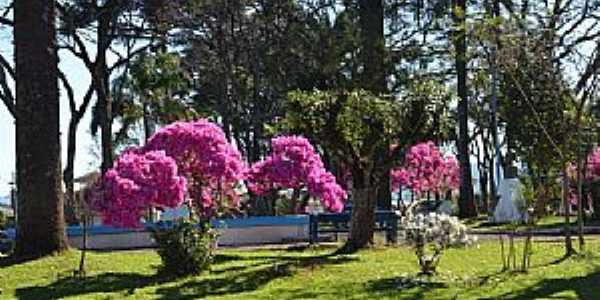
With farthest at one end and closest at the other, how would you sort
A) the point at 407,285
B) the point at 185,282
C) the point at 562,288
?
the point at 185,282, the point at 407,285, the point at 562,288

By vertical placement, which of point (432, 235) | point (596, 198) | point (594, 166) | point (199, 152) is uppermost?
point (594, 166)

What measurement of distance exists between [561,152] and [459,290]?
4.42 m

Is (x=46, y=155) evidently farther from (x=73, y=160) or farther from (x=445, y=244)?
(x=73, y=160)

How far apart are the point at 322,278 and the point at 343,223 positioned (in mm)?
9114

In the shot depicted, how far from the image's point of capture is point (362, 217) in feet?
60.2

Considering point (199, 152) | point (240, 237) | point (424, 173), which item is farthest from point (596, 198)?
point (199, 152)

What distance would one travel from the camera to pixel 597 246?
55.5ft

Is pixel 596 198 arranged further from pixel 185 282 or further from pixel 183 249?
pixel 185 282

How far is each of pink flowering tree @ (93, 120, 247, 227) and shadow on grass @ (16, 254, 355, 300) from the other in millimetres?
993

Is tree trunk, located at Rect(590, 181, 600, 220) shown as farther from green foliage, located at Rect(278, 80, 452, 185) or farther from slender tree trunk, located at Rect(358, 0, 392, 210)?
green foliage, located at Rect(278, 80, 452, 185)

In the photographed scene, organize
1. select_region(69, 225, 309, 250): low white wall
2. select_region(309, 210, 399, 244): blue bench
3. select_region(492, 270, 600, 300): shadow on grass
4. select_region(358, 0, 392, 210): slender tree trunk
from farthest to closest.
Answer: select_region(358, 0, 392, 210): slender tree trunk → select_region(69, 225, 309, 250): low white wall → select_region(309, 210, 399, 244): blue bench → select_region(492, 270, 600, 300): shadow on grass

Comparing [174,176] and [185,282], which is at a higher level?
[174,176]

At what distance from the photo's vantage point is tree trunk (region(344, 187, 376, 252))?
18.3m

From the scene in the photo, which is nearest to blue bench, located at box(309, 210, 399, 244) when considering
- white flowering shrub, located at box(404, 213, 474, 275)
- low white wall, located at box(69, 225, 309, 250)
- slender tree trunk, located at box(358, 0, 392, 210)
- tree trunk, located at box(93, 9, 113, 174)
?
low white wall, located at box(69, 225, 309, 250)
